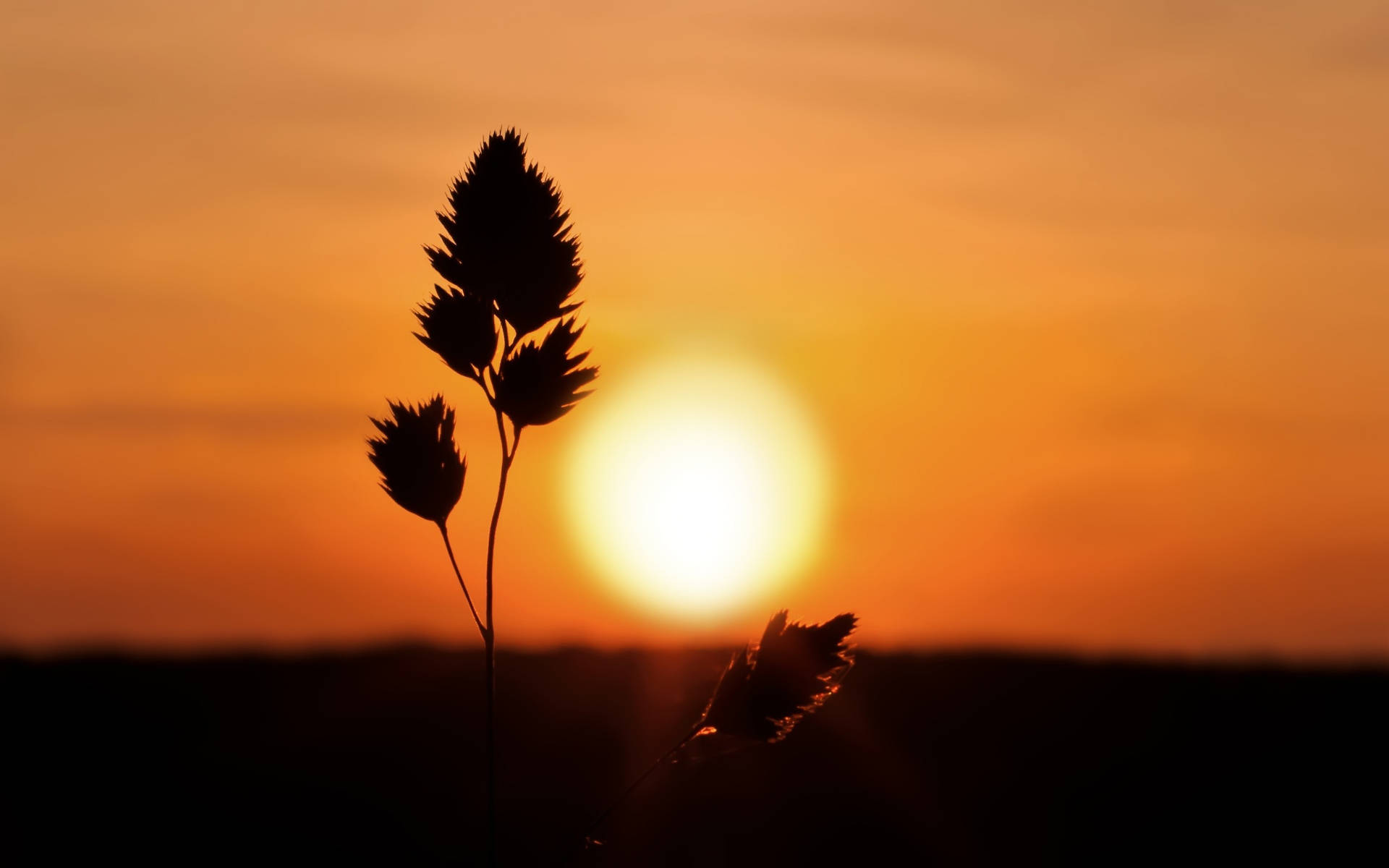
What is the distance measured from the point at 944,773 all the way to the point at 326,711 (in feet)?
23.0

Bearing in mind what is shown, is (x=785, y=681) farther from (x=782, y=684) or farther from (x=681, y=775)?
(x=681, y=775)

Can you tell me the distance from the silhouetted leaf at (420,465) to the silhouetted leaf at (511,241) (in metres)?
0.36

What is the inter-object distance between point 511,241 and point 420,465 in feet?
2.02

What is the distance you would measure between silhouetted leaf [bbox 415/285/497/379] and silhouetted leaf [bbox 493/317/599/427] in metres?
0.09

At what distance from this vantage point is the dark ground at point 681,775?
1192 cm

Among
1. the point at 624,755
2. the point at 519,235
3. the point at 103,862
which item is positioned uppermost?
the point at 519,235

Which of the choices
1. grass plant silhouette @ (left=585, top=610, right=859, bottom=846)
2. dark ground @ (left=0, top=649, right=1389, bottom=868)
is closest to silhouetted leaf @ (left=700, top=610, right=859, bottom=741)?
grass plant silhouette @ (left=585, top=610, right=859, bottom=846)

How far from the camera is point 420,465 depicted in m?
3.48

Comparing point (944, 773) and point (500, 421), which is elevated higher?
point (500, 421)

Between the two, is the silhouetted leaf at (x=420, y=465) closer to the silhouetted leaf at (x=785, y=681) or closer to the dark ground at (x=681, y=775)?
the silhouetted leaf at (x=785, y=681)

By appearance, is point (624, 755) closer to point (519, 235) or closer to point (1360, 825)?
point (1360, 825)

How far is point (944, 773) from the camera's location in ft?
45.4

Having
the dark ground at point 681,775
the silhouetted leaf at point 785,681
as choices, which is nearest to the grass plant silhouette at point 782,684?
the silhouetted leaf at point 785,681

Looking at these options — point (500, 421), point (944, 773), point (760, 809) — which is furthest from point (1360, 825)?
point (500, 421)
